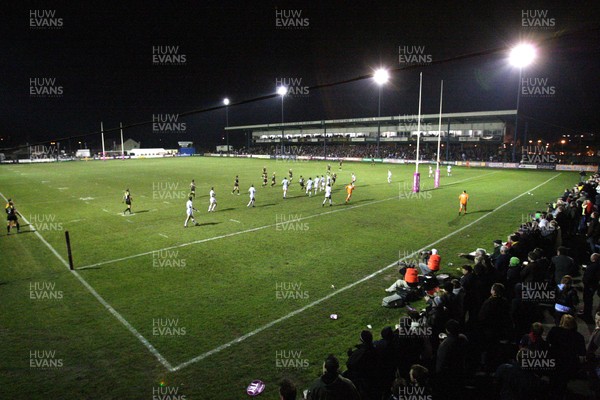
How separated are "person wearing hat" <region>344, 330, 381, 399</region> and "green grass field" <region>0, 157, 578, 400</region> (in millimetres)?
1785

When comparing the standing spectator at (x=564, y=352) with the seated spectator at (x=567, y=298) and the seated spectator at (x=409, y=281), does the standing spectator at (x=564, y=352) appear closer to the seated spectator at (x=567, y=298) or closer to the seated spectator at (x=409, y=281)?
the seated spectator at (x=567, y=298)

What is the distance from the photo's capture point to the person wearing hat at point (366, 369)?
16.9ft

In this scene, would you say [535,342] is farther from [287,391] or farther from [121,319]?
[121,319]

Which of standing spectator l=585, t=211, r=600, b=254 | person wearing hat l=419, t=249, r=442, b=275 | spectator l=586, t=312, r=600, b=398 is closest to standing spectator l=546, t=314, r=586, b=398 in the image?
spectator l=586, t=312, r=600, b=398

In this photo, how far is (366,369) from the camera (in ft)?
17.1

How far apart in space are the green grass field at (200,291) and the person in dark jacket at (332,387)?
2.55 metres

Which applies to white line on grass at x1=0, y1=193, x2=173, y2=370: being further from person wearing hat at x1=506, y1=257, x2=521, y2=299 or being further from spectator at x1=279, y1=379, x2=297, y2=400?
person wearing hat at x1=506, y1=257, x2=521, y2=299

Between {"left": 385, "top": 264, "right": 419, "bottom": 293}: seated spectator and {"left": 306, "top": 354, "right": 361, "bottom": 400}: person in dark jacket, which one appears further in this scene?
{"left": 385, "top": 264, "right": 419, "bottom": 293}: seated spectator

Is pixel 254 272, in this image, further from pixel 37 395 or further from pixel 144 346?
pixel 37 395

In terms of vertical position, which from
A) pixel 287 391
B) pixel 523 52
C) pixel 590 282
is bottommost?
pixel 590 282

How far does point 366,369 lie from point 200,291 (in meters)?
6.66

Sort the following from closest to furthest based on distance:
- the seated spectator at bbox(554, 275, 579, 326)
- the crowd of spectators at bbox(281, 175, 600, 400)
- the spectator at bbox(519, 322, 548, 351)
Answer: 1. the crowd of spectators at bbox(281, 175, 600, 400)
2. the spectator at bbox(519, 322, 548, 351)
3. the seated spectator at bbox(554, 275, 579, 326)

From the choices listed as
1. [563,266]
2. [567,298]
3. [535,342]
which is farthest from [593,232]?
[535,342]

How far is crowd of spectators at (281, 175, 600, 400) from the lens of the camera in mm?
4656
